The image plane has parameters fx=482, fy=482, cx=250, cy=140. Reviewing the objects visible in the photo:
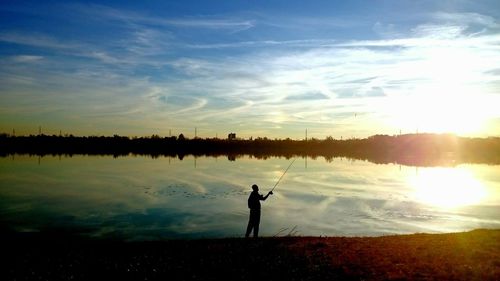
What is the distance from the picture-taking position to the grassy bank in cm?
1628

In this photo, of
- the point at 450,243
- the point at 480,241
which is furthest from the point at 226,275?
the point at 480,241

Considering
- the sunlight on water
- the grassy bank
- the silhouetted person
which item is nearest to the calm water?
the sunlight on water

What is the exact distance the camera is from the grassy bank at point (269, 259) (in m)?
16.3

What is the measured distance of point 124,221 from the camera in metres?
32.9

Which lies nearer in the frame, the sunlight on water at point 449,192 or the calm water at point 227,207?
the calm water at point 227,207

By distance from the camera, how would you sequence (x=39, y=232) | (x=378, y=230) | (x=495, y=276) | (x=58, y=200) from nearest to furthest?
(x=495, y=276) → (x=39, y=232) → (x=378, y=230) → (x=58, y=200)

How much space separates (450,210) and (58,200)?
1348 inches

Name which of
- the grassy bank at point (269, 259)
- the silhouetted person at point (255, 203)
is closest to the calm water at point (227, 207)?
the silhouetted person at point (255, 203)

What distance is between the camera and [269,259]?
18188mm

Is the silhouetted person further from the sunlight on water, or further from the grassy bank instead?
the sunlight on water

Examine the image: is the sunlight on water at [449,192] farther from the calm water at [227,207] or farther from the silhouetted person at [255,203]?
the silhouetted person at [255,203]

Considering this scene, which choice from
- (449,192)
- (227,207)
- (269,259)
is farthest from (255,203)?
(449,192)

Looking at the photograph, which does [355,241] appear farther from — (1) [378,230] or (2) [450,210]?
(2) [450,210]

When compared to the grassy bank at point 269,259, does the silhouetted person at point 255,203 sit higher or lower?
higher
